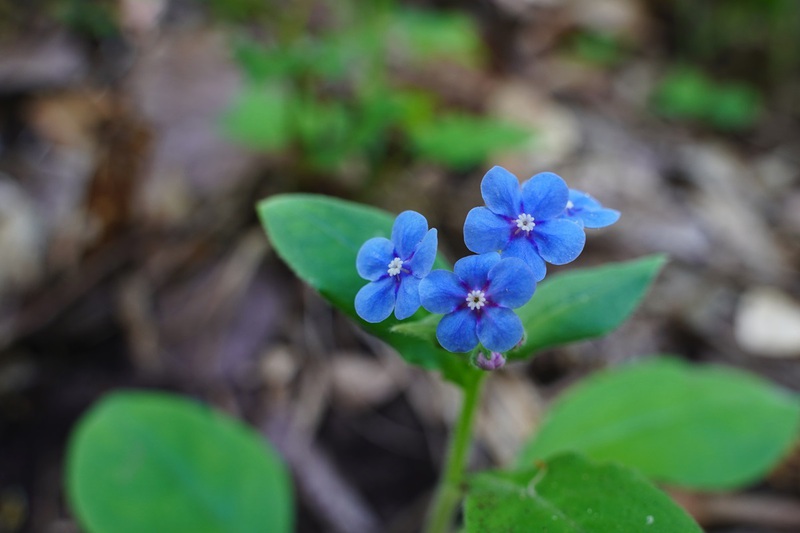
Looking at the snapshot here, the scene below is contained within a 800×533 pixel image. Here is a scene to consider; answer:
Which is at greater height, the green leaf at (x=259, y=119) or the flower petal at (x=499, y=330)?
the flower petal at (x=499, y=330)

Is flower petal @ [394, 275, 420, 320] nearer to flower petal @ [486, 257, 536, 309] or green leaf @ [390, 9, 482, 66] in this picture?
flower petal @ [486, 257, 536, 309]

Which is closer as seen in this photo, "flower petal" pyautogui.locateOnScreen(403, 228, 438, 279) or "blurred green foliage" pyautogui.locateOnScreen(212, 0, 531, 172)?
"flower petal" pyautogui.locateOnScreen(403, 228, 438, 279)

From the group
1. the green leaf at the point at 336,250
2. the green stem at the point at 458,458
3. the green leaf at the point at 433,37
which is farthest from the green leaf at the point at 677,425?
the green leaf at the point at 433,37

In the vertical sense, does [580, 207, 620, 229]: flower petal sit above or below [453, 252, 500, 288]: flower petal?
above

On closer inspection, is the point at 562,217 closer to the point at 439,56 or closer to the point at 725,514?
the point at 725,514

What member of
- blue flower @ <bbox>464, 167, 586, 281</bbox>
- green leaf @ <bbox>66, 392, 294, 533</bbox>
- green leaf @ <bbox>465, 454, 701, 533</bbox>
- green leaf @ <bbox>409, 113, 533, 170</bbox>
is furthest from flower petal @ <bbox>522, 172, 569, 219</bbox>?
green leaf @ <bbox>409, 113, 533, 170</bbox>

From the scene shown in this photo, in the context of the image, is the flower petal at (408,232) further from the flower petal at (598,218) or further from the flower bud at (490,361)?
the flower petal at (598,218)
